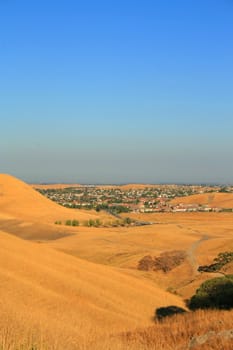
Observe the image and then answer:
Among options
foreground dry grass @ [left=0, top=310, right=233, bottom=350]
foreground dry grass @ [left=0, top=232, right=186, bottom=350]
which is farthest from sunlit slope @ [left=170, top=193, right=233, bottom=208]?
foreground dry grass @ [left=0, top=310, right=233, bottom=350]

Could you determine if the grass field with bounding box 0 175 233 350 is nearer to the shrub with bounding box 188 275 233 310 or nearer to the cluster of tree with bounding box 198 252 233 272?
the cluster of tree with bounding box 198 252 233 272

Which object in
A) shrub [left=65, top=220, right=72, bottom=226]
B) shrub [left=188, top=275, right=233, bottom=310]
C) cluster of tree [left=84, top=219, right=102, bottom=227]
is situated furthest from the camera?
shrub [left=65, top=220, right=72, bottom=226]

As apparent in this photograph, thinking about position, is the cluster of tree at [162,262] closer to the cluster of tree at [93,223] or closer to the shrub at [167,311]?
the shrub at [167,311]

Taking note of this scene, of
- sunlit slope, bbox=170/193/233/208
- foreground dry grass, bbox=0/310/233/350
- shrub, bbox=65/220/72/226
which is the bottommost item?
shrub, bbox=65/220/72/226

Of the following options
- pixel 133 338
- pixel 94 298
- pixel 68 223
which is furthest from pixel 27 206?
pixel 133 338

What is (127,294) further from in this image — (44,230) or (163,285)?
(44,230)

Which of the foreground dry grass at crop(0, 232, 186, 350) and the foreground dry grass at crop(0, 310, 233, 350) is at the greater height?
the foreground dry grass at crop(0, 310, 233, 350)

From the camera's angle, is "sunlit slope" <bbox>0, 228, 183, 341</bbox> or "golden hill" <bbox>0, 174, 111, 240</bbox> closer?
"sunlit slope" <bbox>0, 228, 183, 341</bbox>
